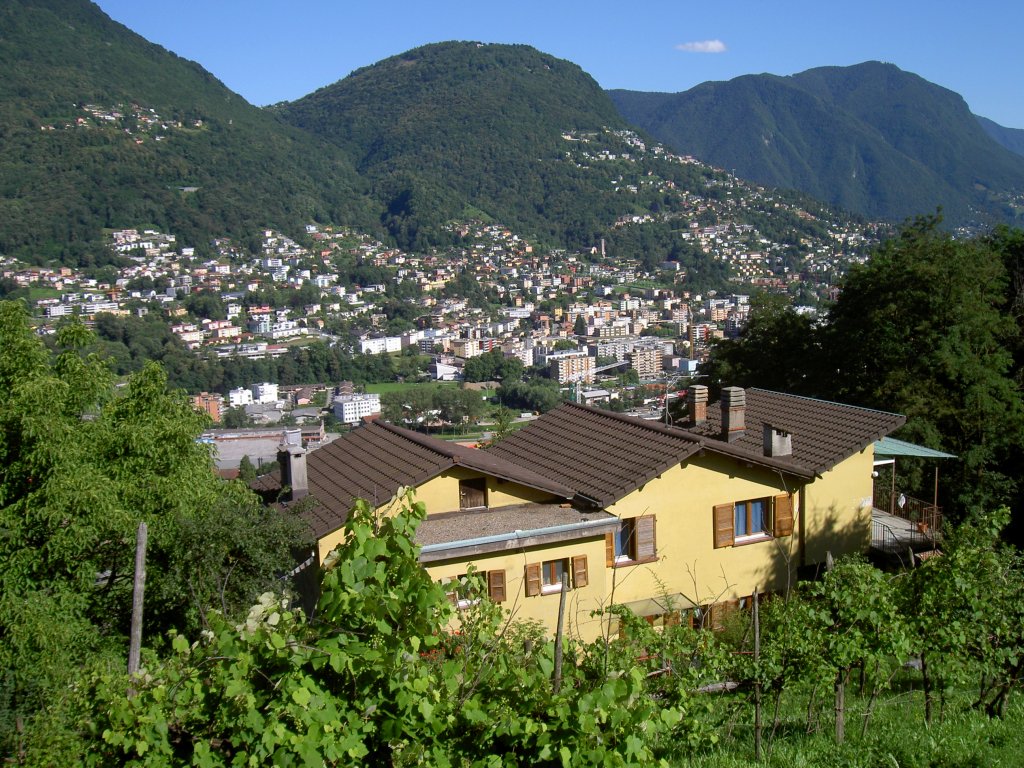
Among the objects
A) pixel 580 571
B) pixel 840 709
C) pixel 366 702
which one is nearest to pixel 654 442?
pixel 580 571

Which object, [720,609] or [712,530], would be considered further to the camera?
[712,530]

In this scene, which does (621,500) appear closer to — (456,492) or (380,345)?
(456,492)

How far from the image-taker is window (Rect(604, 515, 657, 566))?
1119 centimetres

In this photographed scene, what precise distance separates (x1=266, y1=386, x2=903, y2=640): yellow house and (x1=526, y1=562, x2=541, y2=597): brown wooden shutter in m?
0.01

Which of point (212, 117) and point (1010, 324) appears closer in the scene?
point (1010, 324)

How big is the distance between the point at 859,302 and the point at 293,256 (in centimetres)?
13380

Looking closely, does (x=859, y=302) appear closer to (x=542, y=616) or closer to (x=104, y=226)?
(x=542, y=616)

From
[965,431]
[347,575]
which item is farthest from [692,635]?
[965,431]

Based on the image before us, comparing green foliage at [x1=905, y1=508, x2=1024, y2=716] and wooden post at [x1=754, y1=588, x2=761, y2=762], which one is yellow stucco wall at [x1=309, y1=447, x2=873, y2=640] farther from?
wooden post at [x1=754, y1=588, x2=761, y2=762]

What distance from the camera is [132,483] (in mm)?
9094

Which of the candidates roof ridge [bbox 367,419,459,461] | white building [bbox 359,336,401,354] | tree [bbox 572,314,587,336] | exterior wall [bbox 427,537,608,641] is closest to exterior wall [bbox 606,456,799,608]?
exterior wall [bbox 427,537,608,641]

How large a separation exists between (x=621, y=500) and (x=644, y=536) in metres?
0.56

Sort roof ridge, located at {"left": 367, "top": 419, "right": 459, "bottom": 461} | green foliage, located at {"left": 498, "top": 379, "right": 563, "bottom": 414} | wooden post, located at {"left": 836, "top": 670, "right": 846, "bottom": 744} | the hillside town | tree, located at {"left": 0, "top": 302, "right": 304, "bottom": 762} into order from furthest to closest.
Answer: the hillside town
green foliage, located at {"left": 498, "top": 379, "right": 563, "bottom": 414}
roof ridge, located at {"left": 367, "top": 419, "right": 459, "bottom": 461}
tree, located at {"left": 0, "top": 302, "right": 304, "bottom": 762}
wooden post, located at {"left": 836, "top": 670, "right": 846, "bottom": 744}

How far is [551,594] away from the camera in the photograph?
Answer: 10.4 m
